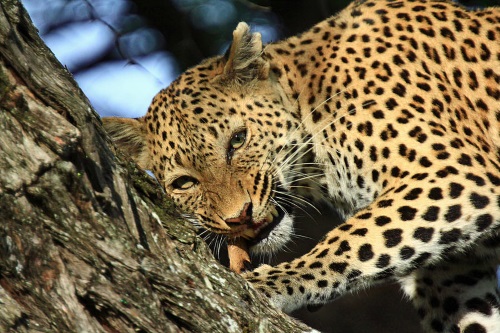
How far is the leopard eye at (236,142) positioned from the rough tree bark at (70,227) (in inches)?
93.5

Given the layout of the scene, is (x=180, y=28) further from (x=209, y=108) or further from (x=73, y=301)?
(x=73, y=301)

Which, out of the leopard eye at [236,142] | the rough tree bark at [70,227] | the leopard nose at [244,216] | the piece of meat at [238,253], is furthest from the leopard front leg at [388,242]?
the rough tree bark at [70,227]

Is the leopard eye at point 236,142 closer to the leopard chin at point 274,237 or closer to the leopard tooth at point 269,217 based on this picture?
the leopard tooth at point 269,217

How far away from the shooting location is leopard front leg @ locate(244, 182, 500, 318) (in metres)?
4.68

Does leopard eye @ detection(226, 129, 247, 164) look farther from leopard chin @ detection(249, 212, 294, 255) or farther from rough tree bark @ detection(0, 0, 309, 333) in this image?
rough tree bark @ detection(0, 0, 309, 333)

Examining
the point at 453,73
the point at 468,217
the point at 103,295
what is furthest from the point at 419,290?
the point at 103,295

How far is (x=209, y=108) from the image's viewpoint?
5.70 m

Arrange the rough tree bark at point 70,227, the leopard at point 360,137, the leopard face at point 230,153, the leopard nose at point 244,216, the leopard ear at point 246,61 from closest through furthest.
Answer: the rough tree bark at point 70,227
the leopard at point 360,137
the leopard nose at point 244,216
the leopard face at point 230,153
the leopard ear at point 246,61

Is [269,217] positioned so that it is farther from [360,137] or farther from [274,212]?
[360,137]

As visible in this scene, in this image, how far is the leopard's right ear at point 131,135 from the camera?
6023 millimetres

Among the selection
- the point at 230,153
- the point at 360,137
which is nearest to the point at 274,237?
the point at 230,153

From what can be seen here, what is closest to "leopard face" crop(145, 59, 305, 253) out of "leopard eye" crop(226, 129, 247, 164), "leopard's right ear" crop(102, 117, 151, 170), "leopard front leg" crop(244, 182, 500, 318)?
"leopard eye" crop(226, 129, 247, 164)

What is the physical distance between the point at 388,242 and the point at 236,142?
1331mm

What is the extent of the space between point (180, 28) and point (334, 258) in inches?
126
